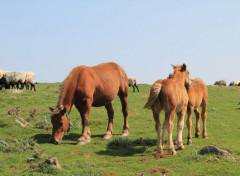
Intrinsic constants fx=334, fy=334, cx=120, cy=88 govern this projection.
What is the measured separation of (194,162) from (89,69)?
652cm

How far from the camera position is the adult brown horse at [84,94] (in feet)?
42.4

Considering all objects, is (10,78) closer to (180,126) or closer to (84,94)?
(84,94)

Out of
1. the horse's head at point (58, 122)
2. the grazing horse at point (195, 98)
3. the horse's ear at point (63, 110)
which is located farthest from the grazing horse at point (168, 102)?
the horse's head at point (58, 122)

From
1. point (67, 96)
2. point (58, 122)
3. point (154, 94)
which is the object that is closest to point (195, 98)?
point (154, 94)

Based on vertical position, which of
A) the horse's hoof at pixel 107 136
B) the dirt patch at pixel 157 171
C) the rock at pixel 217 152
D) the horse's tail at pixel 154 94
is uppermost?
the horse's tail at pixel 154 94

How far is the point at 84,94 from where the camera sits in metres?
13.7

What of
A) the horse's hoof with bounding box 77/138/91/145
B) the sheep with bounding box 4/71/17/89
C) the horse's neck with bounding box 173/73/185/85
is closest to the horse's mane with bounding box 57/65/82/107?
the horse's hoof with bounding box 77/138/91/145

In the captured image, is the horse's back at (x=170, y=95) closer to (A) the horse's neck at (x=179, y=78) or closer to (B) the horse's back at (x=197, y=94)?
(A) the horse's neck at (x=179, y=78)

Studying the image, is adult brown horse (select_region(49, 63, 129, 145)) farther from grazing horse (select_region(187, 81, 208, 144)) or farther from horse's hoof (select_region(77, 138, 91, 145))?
grazing horse (select_region(187, 81, 208, 144))

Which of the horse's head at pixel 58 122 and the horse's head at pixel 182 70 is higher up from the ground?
the horse's head at pixel 182 70

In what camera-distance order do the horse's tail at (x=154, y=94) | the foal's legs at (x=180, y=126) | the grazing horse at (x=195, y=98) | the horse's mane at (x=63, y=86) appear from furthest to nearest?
the horse's mane at (x=63, y=86) → the grazing horse at (x=195, y=98) → the foal's legs at (x=180, y=126) → the horse's tail at (x=154, y=94)

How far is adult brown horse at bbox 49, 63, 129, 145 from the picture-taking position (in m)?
12.9

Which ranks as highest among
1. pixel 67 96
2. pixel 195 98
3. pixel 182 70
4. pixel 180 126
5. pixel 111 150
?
pixel 182 70

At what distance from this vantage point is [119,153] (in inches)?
473
